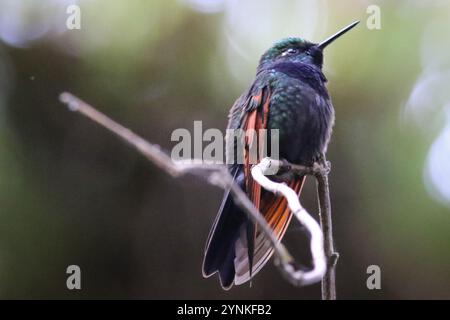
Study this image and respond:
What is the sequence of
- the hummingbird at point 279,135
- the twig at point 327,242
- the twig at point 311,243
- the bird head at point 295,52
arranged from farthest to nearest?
the bird head at point 295,52, the hummingbird at point 279,135, the twig at point 327,242, the twig at point 311,243

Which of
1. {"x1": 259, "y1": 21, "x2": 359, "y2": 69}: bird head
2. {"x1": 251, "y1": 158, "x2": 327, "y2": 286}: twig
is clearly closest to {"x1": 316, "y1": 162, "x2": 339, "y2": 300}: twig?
{"x1": 251, "y1": 158, "x2": 327, "y2": 286}: twig

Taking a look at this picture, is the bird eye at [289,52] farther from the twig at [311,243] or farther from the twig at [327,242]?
the twig at [311,243]

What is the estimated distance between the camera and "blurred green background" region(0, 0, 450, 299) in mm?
3732

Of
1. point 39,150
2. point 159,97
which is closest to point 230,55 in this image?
point 159,97

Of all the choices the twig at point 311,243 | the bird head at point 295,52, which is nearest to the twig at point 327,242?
the twig at point 311,243

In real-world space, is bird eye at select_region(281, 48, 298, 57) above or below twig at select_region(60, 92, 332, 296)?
above

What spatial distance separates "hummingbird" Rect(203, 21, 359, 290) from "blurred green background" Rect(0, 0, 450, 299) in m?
0.77

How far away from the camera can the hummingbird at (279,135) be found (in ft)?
8.39

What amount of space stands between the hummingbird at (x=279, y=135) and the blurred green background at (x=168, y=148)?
0.77 meters

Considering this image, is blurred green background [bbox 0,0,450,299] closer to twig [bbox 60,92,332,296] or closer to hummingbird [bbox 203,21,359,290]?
hummingbird [bbox 203,21,359,290]

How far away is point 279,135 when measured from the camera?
9.44 ft

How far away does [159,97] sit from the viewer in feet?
13.5
